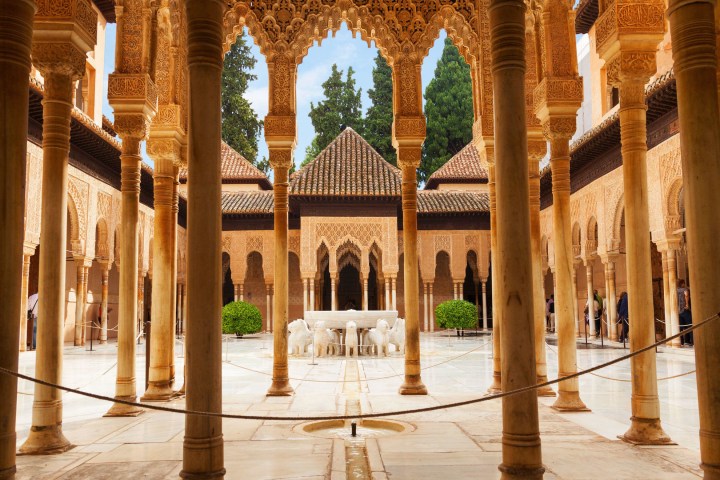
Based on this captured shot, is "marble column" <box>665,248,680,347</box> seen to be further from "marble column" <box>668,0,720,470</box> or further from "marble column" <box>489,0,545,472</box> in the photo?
"marble column" <box>489,0,545,472</box>

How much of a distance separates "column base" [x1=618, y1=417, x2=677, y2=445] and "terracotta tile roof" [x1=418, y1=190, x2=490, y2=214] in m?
21.5

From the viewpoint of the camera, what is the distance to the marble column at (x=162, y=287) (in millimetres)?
7258

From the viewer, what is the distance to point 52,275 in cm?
472

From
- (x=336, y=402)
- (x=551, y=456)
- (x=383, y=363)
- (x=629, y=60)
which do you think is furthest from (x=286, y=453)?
(x=383, y=363)

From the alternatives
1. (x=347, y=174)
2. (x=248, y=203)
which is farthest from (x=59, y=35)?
(x=248, y=203)

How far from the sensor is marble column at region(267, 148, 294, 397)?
7695 millimetres

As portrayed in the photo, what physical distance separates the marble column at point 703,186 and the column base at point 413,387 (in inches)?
176

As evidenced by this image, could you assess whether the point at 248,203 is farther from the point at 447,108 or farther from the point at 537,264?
the point at 537,264

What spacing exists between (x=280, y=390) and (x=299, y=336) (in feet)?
23.6

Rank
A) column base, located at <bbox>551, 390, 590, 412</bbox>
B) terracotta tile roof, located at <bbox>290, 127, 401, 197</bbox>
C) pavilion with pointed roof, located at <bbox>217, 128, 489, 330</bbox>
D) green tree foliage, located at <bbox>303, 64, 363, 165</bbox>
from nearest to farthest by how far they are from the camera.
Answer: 1. column base, located at <bbox>551, 390, 590, 412</bbox>
2. terracotta tile roof, located at <bbox>290, 127, 401, 197</bbox>
3. pavilion with pointed roof, located at <bbox>217, 128, 489, 330</bbox>
4. green tree foliage, located at <bbox>303, 64, 363, 165</bbox>

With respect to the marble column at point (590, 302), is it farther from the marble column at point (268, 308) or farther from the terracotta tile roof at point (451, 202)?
the marble column at point (268, 308)

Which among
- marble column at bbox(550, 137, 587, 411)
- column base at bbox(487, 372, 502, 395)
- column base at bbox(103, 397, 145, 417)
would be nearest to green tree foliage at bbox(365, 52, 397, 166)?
column base at bbox(487, 372, 502, 395)

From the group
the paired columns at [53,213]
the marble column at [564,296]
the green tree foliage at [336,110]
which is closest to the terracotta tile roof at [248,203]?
the green tree foliage at [336,110]

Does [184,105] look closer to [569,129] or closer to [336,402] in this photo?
[336,402]
